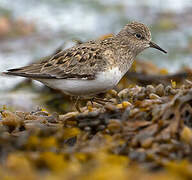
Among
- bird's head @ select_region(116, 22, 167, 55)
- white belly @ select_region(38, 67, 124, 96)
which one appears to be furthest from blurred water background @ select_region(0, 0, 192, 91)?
white belly @ select_region(38, 67, 124, 96)

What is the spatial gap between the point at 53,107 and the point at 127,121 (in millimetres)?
A: 3002

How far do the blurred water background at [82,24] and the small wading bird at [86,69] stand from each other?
4317 mm

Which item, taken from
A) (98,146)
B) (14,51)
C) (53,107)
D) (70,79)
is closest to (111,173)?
(98,146)

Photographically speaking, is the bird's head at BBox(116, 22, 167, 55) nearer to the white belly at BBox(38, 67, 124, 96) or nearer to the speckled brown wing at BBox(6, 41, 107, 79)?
the speckled brown wing at BBox(6, 41, 107, 79)

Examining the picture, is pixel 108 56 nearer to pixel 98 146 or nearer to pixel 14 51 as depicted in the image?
pixel 98 146

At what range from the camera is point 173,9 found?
1207 cm

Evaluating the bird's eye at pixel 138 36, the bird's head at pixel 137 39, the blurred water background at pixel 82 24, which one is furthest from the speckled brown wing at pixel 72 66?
the blurred water background at pixel 82 24

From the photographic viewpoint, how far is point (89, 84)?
425 centimetres

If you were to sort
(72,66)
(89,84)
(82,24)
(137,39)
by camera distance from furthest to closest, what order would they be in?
(82,24), (137,39), (72,66), (89,84)

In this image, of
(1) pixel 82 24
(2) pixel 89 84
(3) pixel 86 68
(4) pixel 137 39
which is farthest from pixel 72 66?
(1) pixel 82 24

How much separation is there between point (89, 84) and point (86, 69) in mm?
179

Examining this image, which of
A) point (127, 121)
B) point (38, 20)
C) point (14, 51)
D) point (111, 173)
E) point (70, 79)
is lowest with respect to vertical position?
point (111, 173)

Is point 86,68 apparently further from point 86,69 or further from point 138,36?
point 138,36

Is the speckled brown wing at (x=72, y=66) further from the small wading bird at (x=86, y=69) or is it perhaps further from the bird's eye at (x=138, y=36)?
the bird's eye at (x=138, y=36)
